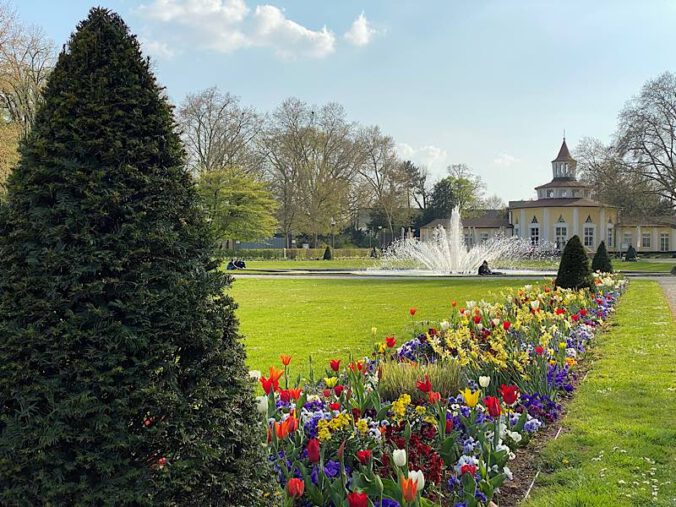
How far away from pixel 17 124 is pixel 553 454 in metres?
24.7

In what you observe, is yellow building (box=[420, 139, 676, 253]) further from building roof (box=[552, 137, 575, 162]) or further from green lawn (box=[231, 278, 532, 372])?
green lawn (box=[231, 278, 532, 372])

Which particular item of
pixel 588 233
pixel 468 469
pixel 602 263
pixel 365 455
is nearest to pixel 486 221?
pixel 588 233

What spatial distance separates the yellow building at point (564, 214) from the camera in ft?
184

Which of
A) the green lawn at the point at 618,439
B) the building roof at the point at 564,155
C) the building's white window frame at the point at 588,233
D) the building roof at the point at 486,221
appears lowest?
the green lawn at the point at 618,439

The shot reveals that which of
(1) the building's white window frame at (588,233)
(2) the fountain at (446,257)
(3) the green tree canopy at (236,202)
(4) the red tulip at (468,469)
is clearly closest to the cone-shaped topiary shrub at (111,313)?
(4) the red tulip at (468,469)

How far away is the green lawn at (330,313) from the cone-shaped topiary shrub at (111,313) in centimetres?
494

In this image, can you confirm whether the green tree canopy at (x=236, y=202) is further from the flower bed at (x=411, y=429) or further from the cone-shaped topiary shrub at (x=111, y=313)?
the cone-shaped topiary shrub at (x=111, y=313)

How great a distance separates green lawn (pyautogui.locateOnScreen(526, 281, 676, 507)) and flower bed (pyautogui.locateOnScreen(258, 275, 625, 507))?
0.27 m

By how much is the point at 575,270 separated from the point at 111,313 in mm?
12492

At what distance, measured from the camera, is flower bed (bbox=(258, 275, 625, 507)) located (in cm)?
291

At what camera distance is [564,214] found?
56.6 m

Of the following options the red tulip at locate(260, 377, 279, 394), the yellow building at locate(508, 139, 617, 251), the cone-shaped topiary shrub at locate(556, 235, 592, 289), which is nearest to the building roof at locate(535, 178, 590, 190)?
the yellow building at locate(508, 139, 617, 251)

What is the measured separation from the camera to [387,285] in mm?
20844

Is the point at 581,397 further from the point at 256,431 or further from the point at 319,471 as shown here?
the point at 256,431
